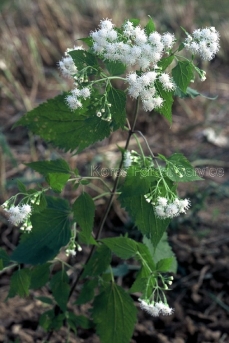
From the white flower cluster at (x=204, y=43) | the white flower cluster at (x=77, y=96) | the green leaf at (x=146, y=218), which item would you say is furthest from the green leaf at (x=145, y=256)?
the white flower cluster at (x=204, y=43)

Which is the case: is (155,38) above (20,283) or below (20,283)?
above

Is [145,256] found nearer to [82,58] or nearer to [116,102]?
[116,102]

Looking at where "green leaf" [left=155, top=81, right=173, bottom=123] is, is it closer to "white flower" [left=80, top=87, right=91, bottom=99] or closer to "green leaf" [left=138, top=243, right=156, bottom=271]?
"white flower" [left=80, top=87, right=91, bottom=99]

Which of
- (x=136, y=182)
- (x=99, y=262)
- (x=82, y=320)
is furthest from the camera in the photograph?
(x=82, y=320)

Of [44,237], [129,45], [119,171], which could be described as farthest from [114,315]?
[129,45]

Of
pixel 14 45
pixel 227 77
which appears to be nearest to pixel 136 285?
pixel 14 45

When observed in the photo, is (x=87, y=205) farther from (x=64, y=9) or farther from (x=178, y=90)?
(x=64, y=9)

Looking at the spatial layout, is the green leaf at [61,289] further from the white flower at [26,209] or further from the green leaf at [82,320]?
the white flower at [26,209]
